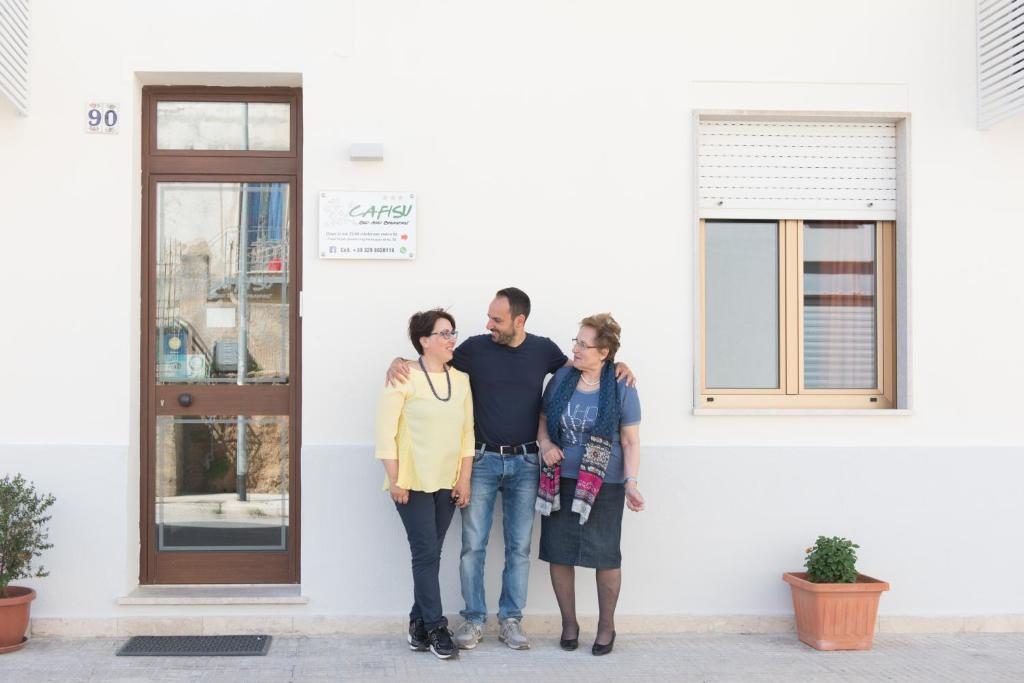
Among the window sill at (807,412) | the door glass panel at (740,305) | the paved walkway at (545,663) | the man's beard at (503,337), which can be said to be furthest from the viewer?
the door glass panel at (740,305)

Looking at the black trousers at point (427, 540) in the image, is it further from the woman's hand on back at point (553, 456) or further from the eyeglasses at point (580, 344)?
the eyeglasses at point (580, 344)

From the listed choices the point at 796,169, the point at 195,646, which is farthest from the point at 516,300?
Answer: the point at 195,646

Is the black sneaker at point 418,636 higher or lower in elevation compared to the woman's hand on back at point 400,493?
lower

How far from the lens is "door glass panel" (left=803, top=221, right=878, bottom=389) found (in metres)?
5.89

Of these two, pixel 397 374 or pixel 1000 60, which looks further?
pixel 1000 60

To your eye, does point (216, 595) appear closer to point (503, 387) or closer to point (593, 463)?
point (503, 387)

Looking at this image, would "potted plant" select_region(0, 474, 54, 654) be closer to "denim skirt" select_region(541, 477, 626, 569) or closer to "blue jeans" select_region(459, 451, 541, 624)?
"blue jeans" select_region(459, 451, 541, 624)

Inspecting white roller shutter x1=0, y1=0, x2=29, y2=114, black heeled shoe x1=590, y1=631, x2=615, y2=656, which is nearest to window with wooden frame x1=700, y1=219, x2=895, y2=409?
A: black heeled shoe x1=590, y1=631, x2=615, y2=656

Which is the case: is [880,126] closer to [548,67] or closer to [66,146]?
[548,67]

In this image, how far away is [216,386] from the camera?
566 centimetres

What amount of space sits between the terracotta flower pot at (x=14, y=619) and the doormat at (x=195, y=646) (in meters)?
0.51

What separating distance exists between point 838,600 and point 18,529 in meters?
4.31

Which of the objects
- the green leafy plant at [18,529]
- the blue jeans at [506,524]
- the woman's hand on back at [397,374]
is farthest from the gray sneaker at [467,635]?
the green leafy plant at [18,529]

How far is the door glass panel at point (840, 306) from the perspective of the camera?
5.89 m
